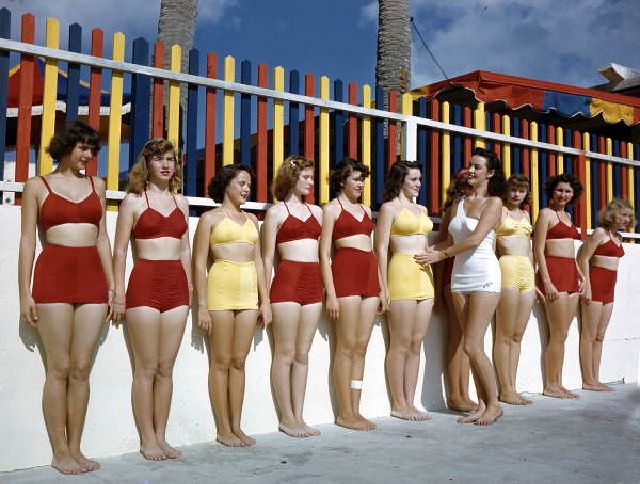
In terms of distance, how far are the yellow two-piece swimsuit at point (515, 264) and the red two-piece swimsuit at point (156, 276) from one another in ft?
10.4

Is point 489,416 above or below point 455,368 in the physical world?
below

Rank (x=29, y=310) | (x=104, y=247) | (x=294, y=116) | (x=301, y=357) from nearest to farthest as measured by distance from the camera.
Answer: (x=29, y=310) → (x=104, y=247) → (x=301, y=357) → (x=294, y=116)

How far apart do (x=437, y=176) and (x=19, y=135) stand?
154 inches

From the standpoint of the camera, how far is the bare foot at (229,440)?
493 cm

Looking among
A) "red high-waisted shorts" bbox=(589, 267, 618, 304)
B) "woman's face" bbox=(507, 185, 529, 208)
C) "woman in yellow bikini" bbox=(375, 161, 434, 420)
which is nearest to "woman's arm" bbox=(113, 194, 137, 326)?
"woman in yellow bikini" bbox=(375, 161, 434, 420)

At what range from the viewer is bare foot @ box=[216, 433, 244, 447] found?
4.93 meters

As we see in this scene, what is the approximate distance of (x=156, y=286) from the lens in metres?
4.62

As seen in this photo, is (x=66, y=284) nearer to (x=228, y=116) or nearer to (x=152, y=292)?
(x=152, y=292)

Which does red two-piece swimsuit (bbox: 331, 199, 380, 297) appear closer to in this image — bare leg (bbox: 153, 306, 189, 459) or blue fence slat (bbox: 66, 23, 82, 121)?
bare leg (bbox: 153, 306, 189, 459)

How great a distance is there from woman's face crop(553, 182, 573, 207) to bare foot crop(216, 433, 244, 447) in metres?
4.03

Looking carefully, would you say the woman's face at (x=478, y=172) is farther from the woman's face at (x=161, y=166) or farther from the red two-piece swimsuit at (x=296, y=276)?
the woman's face at (x=161, y=166)

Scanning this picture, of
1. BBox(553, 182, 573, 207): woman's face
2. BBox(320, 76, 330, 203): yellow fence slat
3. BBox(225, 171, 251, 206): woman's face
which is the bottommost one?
BBox(225, 171, 251, 206): woman's face

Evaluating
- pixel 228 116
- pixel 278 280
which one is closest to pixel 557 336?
pixel 278 280

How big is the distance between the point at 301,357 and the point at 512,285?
2.27 m
